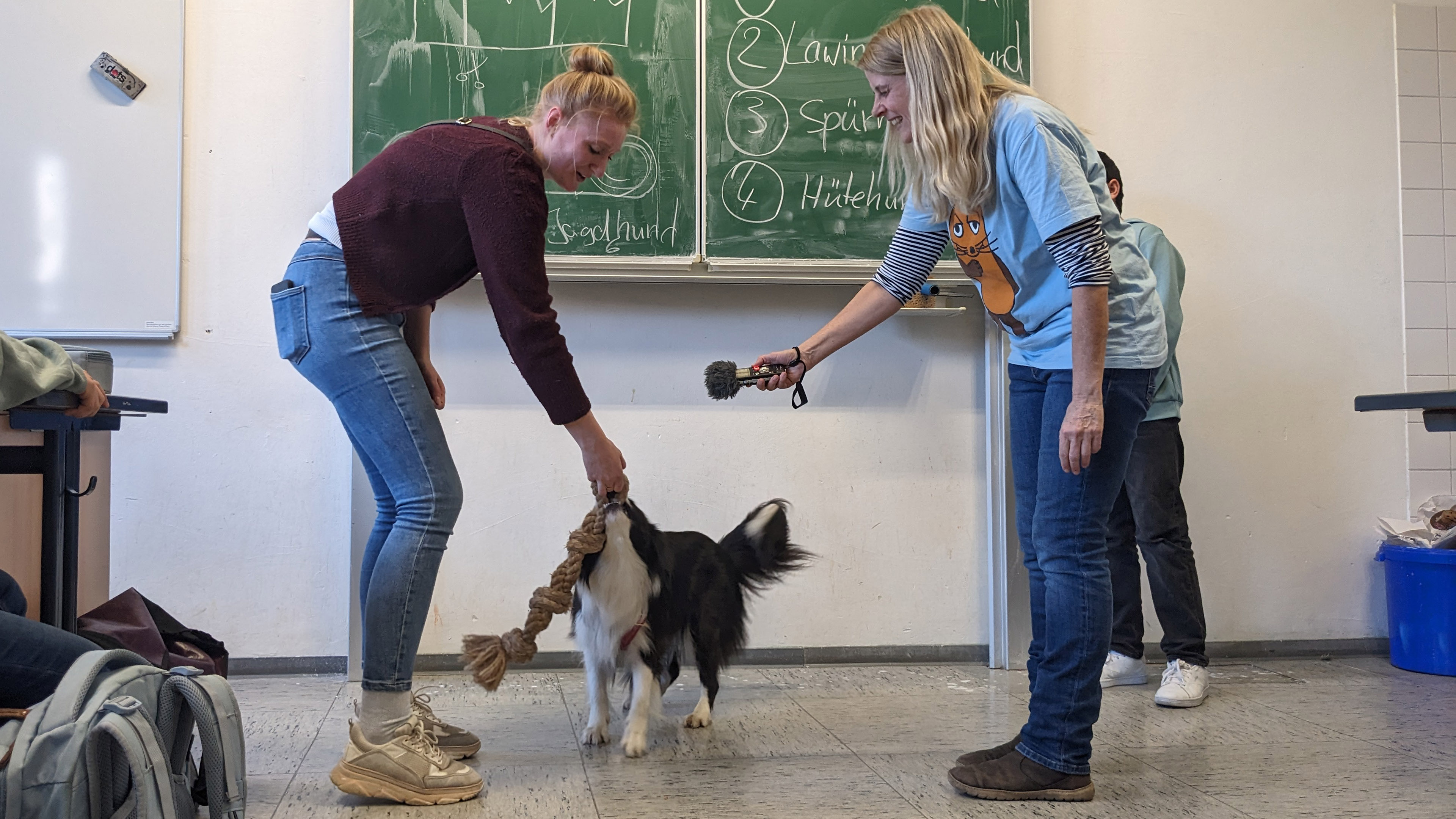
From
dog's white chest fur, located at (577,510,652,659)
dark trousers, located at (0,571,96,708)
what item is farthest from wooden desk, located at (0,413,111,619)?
dog's white chest fur, located at (577,510,652,659)

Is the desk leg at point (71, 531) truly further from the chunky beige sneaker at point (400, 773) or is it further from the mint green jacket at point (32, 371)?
the chunky beige sneaker at point (400, 773)

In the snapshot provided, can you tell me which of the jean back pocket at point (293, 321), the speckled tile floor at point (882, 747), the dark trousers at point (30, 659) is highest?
the jean back pocket at point (293, 321)

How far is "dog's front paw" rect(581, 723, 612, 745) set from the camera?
2.43 m

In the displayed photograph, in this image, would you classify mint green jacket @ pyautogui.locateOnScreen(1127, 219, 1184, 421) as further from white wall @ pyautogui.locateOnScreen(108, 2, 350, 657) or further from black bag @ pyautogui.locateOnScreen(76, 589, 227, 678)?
black bag @ pyautogui.locateOnScreen(76, 589, 227, 678)

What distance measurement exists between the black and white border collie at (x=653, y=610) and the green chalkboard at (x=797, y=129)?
0.92m

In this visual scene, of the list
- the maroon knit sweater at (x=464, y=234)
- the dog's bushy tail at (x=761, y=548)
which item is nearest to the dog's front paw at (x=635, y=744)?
the dog's bushy tail at (x=761, y=548)

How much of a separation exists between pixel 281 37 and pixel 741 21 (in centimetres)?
134

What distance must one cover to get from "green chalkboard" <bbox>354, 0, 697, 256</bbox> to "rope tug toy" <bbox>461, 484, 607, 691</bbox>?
1086 millimetres

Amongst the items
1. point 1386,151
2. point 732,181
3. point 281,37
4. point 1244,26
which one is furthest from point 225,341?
point 1386,151

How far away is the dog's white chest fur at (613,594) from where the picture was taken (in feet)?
7.85

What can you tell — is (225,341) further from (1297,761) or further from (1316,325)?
(1316,325)

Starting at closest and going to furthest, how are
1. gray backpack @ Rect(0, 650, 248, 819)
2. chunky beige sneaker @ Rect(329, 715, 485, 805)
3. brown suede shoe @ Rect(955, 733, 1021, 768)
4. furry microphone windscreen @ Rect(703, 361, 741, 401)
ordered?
gray backpack @ Rect(0, 650, 248, 819), chunky beige sneaker @ Rect(329, 715, 485, 805), brown suede shoe @ Rect(955, 733, 1021, 768), furry microphone windscreen @ Rect(703, 361, 741, 401)

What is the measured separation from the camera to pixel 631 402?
10.8 feet

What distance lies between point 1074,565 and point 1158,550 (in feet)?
4.08
